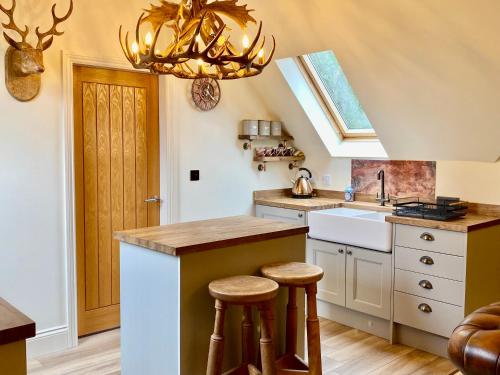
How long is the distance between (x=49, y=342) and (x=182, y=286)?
1.63m

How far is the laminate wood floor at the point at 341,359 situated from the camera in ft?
10.6

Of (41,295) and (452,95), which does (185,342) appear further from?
(452,95)

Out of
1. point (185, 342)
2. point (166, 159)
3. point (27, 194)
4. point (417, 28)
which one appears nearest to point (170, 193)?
point (166, 159)

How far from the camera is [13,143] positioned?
128 inches

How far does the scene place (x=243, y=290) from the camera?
2.30 metres

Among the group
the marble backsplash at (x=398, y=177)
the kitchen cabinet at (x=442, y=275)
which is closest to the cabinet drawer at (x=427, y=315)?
the kitchen cabinet at (x=442, y=275)

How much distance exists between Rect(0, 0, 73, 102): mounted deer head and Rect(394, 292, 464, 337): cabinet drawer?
9.33 ft

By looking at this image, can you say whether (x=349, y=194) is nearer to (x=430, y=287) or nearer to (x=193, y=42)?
(x=430, y=287)

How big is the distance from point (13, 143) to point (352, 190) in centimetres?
273

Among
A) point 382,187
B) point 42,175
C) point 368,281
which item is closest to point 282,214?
point 382,187

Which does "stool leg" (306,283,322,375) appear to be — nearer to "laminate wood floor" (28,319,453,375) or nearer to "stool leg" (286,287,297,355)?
"stool leg" (286,287,297,355)

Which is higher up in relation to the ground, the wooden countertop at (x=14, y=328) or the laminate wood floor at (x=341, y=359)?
the wooden countertop at (x=14, y=328)

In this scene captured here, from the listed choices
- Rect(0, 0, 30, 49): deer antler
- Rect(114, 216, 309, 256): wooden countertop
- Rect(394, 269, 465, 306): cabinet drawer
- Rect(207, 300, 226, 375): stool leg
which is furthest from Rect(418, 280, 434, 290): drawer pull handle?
Rect(0, 0, 30, 49): deer antler

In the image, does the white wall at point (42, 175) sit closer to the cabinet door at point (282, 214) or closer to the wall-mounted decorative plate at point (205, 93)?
the wall-mounted decorative plate at point (205, 93)
